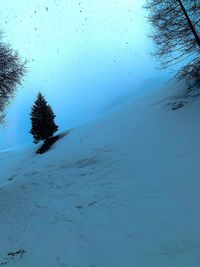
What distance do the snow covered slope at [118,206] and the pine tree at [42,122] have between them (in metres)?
21.6

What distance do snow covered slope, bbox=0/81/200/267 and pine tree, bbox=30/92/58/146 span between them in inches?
849

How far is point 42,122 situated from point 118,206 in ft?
102

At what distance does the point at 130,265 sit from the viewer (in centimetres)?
707

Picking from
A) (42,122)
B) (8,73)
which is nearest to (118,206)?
(8,73)

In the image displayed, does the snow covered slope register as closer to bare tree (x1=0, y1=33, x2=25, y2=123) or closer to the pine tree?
bare tree (x1=0, y1=33, x2=25, y2=123)

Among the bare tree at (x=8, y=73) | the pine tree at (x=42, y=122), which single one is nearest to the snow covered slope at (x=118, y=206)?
the bare tree at (x=8, y=73)

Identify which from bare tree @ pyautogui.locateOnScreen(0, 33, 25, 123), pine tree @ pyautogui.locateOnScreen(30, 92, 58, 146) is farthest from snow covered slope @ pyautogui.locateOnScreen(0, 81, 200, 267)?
pine tree @ pyautogui.locateOnScreen(30, 92, 58, 146)

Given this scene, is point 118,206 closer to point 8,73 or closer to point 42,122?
point 8,73

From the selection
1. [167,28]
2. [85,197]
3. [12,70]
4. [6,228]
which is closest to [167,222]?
[85,197]

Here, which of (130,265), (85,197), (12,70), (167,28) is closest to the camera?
(130,265)

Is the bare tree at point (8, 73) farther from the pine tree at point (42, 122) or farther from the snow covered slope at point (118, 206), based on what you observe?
the pine tree at point (42, 122)

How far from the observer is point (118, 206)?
10.4m

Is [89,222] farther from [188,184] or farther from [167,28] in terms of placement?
[167,28]

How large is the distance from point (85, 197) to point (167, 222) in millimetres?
4406
